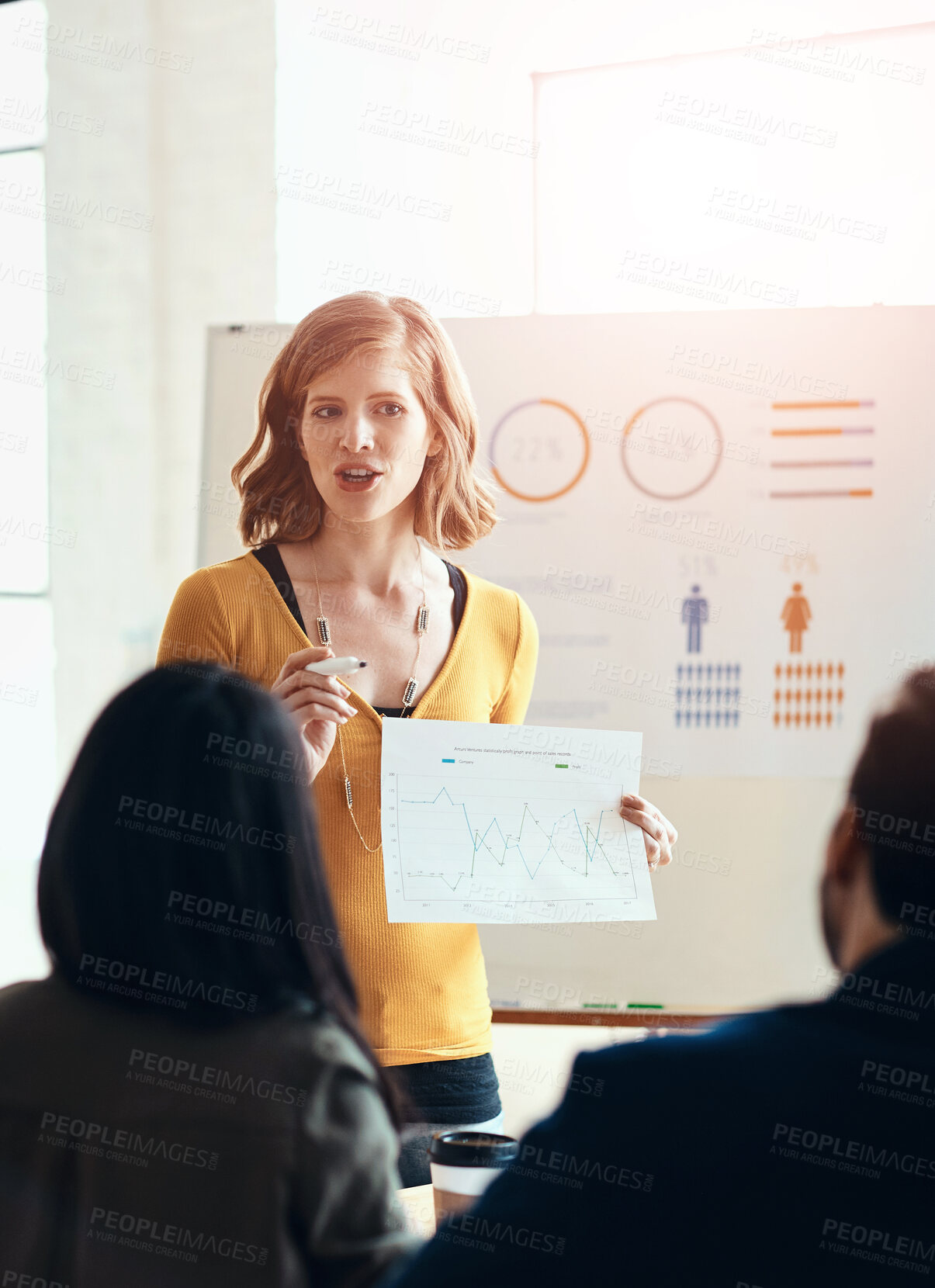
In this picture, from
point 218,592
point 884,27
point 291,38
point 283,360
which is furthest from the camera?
point 291,38

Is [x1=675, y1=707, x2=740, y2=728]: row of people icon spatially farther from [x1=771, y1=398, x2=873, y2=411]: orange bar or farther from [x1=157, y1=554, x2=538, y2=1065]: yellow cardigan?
[x1=157, y1=554, x2=538, y2=1065]: yellow cardigan

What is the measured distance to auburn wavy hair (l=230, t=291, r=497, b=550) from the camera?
1696mm

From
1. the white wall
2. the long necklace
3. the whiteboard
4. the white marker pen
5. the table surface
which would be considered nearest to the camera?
the table surface

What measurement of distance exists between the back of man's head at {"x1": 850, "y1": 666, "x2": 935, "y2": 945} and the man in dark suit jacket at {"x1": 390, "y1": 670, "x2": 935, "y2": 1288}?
4 cm

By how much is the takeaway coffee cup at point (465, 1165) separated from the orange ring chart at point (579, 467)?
1.98 m

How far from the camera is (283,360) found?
1728mm

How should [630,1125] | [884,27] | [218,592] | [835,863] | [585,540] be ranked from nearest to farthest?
[630,1125]
[835,863]
[218,592]
[585,540]
[884,27]

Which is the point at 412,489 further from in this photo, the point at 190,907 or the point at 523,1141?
the point at 523,1141

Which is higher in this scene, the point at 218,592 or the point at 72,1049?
the point at 218,592

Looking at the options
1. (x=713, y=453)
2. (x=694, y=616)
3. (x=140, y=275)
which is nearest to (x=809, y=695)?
(x=694, y=616)

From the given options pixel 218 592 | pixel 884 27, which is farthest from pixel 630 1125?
pixel 884 27

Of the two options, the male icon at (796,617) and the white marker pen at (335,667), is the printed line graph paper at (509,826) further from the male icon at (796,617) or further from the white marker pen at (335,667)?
the male icon at (796,617)

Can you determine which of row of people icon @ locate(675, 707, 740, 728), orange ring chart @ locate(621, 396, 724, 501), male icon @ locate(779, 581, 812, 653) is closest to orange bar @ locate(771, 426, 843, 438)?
orange ring chart @ locate(621, 396, 724, 501)

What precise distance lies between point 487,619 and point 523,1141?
1071 millimetres
